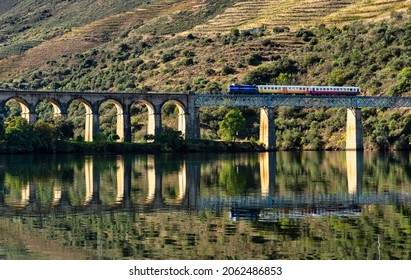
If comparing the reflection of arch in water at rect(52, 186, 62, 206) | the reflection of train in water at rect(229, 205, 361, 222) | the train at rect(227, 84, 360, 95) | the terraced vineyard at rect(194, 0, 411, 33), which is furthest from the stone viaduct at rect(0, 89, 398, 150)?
the reflection of train in water at rect(229, 205, 361, 222)

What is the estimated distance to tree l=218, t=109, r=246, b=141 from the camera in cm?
9938

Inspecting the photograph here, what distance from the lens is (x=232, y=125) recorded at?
3917 inches

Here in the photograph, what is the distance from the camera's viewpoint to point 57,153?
85375 mm

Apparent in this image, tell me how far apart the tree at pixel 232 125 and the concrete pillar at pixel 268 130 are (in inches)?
126

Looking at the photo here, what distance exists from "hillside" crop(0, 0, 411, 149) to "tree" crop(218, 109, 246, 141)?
572 centimetres

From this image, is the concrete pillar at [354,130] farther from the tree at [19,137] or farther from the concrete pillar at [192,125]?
the tree at [19,137]

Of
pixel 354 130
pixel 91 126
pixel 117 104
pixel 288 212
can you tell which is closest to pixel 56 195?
pixel 288 212

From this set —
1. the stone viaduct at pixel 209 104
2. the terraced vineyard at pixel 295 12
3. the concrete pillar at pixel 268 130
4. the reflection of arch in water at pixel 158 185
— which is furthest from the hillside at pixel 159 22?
the reflection of arch in water at pixel 158 185

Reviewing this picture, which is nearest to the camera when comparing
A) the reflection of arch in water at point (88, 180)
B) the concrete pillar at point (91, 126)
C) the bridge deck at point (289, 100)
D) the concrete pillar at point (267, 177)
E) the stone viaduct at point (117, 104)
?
the reflection of arch in water at point (88, 180)

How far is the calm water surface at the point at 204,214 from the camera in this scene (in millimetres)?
26891

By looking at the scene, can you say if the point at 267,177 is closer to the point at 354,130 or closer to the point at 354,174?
the point at 354,174

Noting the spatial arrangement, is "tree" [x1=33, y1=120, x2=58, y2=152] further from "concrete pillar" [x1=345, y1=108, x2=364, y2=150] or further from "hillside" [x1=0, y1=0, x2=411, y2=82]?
"hillside" [x1=0, y1=0, x2=411, y2=82]

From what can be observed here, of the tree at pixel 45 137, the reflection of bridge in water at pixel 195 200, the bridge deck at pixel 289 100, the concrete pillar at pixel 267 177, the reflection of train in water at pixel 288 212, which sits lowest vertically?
the reflection of train in water at pixel 288 212
